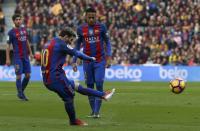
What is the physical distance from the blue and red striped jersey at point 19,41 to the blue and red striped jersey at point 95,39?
4815 mm

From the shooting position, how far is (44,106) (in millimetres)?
18031

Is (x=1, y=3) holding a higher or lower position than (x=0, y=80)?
higher

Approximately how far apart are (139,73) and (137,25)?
248 inches

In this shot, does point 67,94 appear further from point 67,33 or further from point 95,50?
point 95,50

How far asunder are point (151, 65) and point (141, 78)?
1308mm

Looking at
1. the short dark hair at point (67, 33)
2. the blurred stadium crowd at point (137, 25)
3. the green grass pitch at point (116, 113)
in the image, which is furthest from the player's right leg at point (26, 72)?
the blurred stadium crowd at point (137, 25)

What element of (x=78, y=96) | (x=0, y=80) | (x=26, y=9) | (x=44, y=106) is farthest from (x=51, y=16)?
(x=44, y=106)

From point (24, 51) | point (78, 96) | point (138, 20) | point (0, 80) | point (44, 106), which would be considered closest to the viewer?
point (44, 106)

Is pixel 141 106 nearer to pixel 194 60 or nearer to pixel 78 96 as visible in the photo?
pixel 78 96

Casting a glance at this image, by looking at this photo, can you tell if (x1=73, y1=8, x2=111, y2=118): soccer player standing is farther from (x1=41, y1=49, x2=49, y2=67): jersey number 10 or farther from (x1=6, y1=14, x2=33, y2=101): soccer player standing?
(x1=6, y1=14, x2=33, y2=101): soccer player standing

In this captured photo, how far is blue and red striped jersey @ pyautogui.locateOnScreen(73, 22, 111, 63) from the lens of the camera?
617 inches

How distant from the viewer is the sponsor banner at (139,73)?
3572cm

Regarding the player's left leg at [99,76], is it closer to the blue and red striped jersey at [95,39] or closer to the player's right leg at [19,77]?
the blue and red striped jersey at [95,39]

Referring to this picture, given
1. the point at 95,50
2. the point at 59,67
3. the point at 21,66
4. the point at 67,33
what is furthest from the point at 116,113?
the point at 21,66
